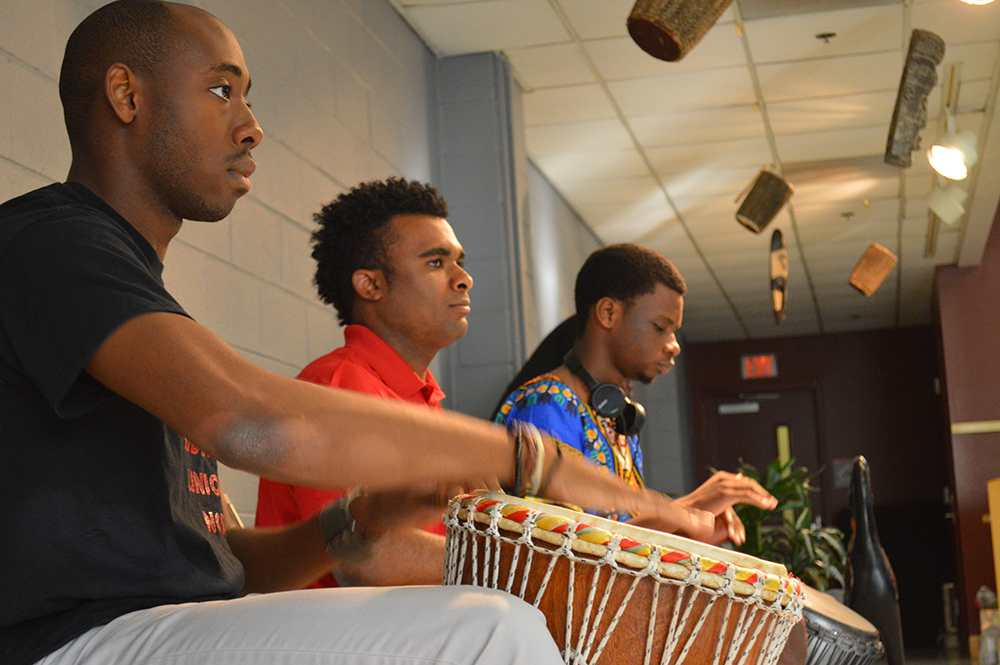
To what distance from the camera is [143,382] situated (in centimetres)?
74

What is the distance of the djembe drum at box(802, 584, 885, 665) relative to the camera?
1.96 metres

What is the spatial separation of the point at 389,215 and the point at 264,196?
2.45 feet

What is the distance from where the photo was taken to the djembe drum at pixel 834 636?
77.2 inches

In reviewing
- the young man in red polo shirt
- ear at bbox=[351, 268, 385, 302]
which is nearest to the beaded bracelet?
the young man in red polo shirt

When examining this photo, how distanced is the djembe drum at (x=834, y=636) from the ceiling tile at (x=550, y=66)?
277 centimetres

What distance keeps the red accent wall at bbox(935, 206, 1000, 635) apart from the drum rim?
23.9 ft

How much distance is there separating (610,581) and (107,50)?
725 mm

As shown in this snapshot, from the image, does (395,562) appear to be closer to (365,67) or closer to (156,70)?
(156,70)

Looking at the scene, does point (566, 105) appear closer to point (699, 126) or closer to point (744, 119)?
point (699, 126)

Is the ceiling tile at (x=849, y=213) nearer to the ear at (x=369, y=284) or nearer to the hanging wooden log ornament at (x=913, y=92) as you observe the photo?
the hanging wooden log ornament at (x=913, y=92)

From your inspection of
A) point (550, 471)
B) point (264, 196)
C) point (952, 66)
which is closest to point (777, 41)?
point (952, 66)

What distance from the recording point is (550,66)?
174 inches

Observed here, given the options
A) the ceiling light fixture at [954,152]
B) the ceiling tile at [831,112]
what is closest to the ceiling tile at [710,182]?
the ceiling tile at [831,112]

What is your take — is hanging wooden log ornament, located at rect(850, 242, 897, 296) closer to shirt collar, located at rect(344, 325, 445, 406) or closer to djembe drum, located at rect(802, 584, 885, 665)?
djembe drum, located at rect(802, 584, 885, 665)
